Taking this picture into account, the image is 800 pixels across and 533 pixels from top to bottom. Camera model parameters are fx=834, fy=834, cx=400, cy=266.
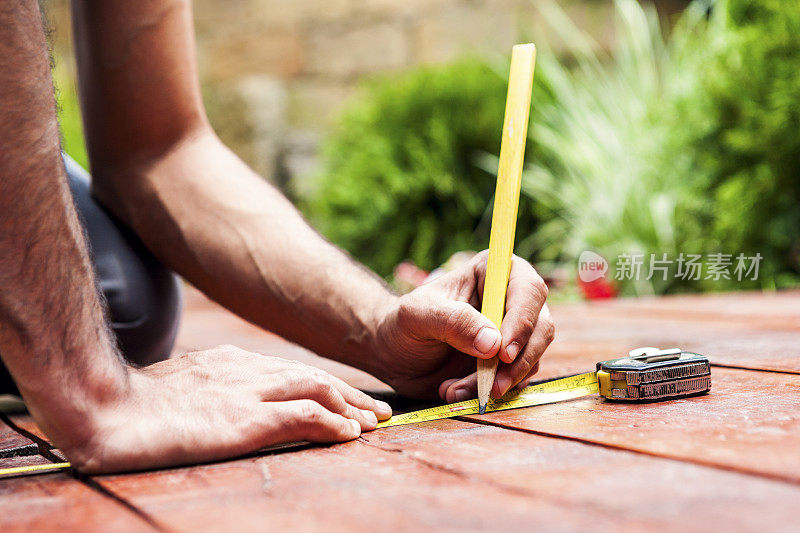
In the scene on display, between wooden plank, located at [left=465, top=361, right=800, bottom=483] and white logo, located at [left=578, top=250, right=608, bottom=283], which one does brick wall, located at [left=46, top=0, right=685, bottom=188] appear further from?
wooden plank, located at [left=465, top=361, right=800, bottom=483]

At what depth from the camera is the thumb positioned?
1002 mm

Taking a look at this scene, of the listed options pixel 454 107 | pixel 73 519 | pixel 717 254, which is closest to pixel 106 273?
pixel 73 519

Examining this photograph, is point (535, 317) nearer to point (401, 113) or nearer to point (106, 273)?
point (106, 273)

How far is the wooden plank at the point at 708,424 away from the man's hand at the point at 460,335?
0.26 ft

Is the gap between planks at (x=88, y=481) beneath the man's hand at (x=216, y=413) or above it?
beneath

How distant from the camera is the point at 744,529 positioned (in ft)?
1.91

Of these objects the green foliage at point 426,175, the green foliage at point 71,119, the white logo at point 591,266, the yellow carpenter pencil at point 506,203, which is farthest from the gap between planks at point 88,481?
the green foliage at point 71,119

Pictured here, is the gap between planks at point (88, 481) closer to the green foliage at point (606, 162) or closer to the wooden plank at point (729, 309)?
the wooden plank at point (729, 309)

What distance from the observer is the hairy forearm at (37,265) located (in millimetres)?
823

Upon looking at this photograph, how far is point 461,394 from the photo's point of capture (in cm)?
113

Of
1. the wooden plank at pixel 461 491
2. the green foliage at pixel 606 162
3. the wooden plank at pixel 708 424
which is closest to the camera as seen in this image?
the wooden plank at pixel 461 491

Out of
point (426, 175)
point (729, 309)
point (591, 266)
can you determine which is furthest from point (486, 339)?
point (426, 175)

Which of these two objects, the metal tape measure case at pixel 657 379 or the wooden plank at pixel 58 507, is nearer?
the wooden plank at pixel 58 507

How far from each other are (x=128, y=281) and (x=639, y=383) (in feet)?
3.06
